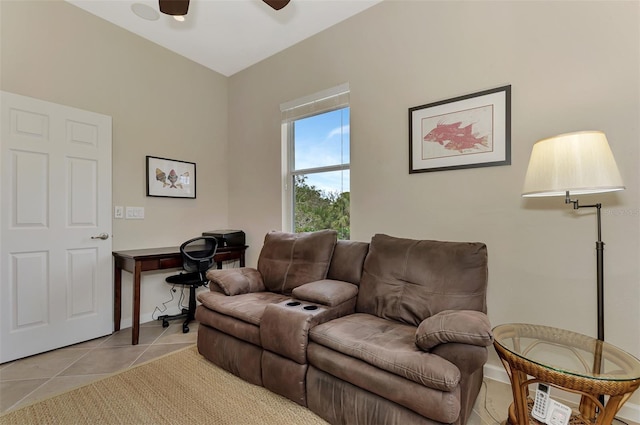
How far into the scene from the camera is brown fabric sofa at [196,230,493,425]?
4.27 feet

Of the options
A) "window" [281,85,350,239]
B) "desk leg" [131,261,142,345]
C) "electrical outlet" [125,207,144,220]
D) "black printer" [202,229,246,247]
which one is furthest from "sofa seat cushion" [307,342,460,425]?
"electrical outlet" [125,207,144,220]

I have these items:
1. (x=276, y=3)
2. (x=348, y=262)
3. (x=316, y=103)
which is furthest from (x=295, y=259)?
(x=276, y=3)

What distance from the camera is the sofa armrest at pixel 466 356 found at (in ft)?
4.20

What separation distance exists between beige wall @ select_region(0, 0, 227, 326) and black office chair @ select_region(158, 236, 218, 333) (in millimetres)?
396

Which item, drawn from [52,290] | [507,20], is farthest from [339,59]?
[52,290]

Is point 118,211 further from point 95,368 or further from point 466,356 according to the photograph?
point 466,356

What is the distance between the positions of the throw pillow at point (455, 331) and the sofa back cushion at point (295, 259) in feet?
3.33

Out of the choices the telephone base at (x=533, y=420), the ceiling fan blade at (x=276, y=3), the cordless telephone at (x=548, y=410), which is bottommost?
the telephone base at (x=533, y=420)

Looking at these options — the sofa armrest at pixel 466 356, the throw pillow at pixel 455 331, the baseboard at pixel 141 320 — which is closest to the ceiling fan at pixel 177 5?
the throw pillow at pixel 455 331

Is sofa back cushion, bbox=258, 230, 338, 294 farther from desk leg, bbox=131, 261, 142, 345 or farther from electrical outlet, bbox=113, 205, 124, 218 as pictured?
electrical outlet, bbox=113, 205, 124, 218

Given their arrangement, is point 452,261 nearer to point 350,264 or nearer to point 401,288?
point 401,288

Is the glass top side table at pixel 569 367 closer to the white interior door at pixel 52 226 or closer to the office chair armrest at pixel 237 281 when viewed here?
the office chair armrest at pixel 237 281

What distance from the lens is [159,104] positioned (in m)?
3.25

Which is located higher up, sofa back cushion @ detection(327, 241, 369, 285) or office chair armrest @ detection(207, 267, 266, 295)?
sofa back cushion @ detection(327, 241, 369, 285)
